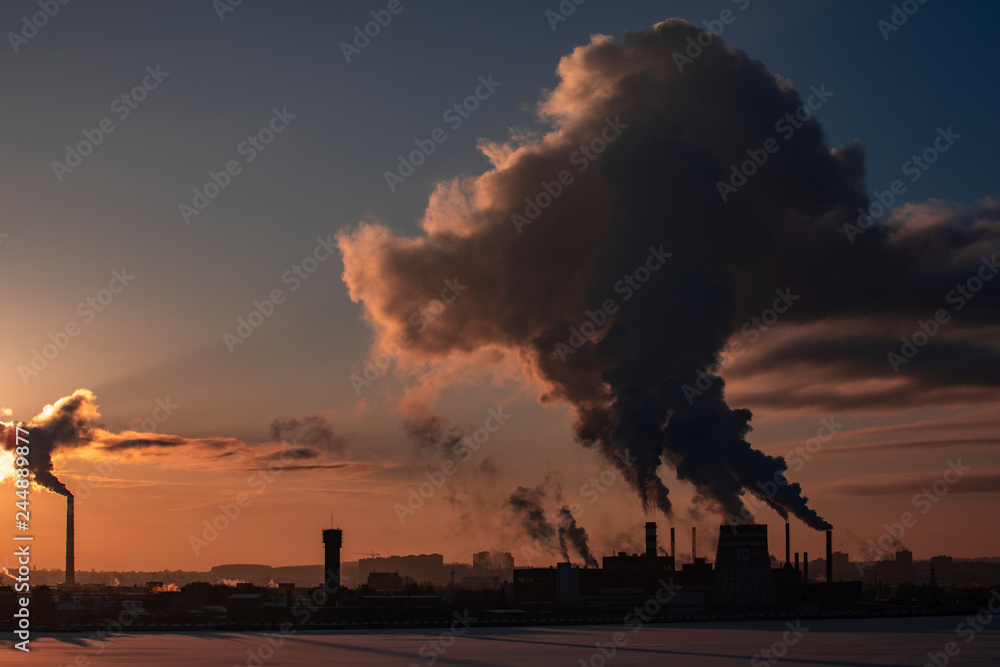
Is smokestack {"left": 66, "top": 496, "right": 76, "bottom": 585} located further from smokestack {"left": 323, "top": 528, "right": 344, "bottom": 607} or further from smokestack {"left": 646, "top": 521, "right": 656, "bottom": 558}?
smokestack {"left": 646, "top": 521, "right": 656, "bottom": 558}

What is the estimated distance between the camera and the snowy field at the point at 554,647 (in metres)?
71.4

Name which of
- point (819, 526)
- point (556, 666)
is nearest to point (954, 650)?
point (556, 666)

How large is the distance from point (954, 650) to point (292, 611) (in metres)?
97.5

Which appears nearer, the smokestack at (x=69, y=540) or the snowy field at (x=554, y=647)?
the snowy field at (x=554, y=647)
